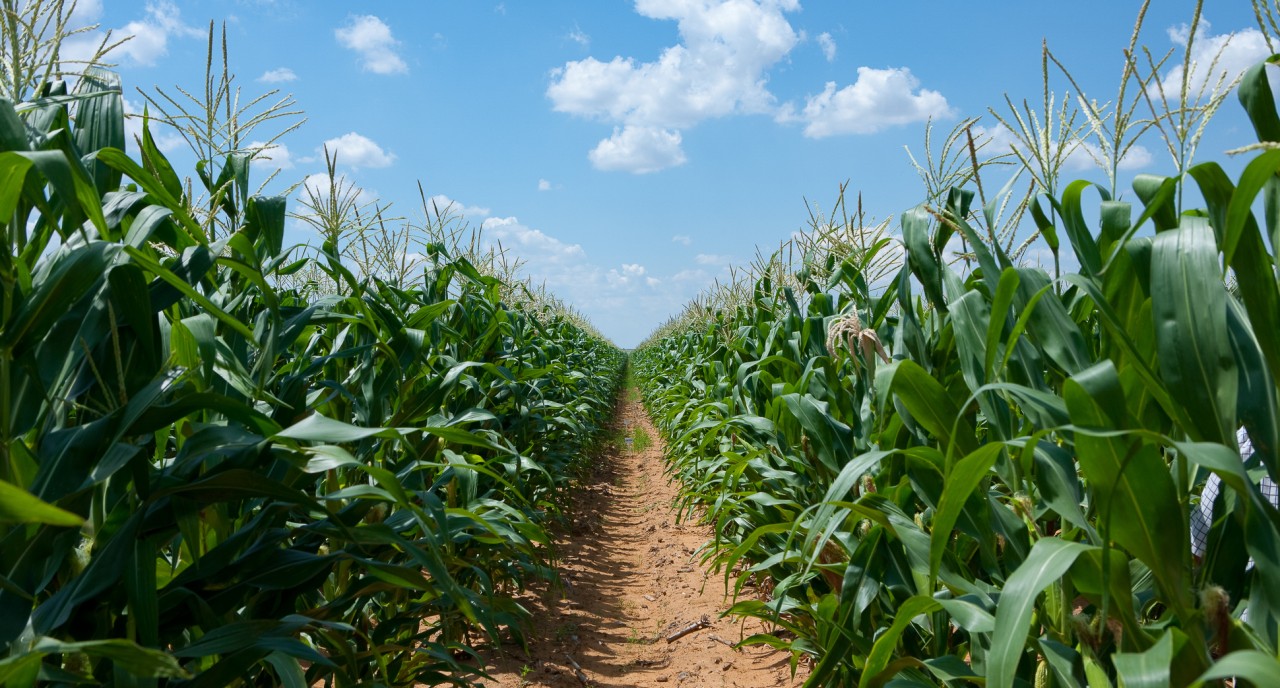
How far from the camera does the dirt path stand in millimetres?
3594

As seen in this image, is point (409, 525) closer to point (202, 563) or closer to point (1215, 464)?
point (202, 563)

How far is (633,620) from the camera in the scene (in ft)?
14.8

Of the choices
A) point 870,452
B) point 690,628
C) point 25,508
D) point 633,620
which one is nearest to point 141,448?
point 25,508

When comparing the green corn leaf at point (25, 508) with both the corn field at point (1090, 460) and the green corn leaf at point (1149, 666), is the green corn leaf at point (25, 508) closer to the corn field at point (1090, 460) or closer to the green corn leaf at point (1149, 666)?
the corn field at point (1090, 460)

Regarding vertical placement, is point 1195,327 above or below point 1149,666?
above

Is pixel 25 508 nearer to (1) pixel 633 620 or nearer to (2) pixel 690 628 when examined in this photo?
(2) pixel 690 628

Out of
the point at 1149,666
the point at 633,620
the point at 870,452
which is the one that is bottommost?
the point at 633,620

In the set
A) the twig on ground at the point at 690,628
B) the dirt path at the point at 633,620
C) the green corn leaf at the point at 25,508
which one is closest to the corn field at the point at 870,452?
the green corn leaf at the point at 25,508

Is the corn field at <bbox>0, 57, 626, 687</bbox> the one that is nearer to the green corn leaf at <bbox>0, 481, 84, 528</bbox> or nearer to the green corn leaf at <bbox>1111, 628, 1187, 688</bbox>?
the green corn leaf at <bbox>0, 481, 84, 528</bbox>

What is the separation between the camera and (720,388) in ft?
18.0

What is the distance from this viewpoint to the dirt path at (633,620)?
3.59m

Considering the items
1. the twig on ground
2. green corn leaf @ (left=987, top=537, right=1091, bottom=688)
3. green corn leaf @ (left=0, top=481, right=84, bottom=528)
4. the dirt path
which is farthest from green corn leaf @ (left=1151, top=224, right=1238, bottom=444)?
A: the twig on ground

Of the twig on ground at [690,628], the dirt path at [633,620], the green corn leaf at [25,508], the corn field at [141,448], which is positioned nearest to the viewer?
the green corn leaf at [25,508]

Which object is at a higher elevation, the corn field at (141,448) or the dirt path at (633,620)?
the corn field at (141,448)
